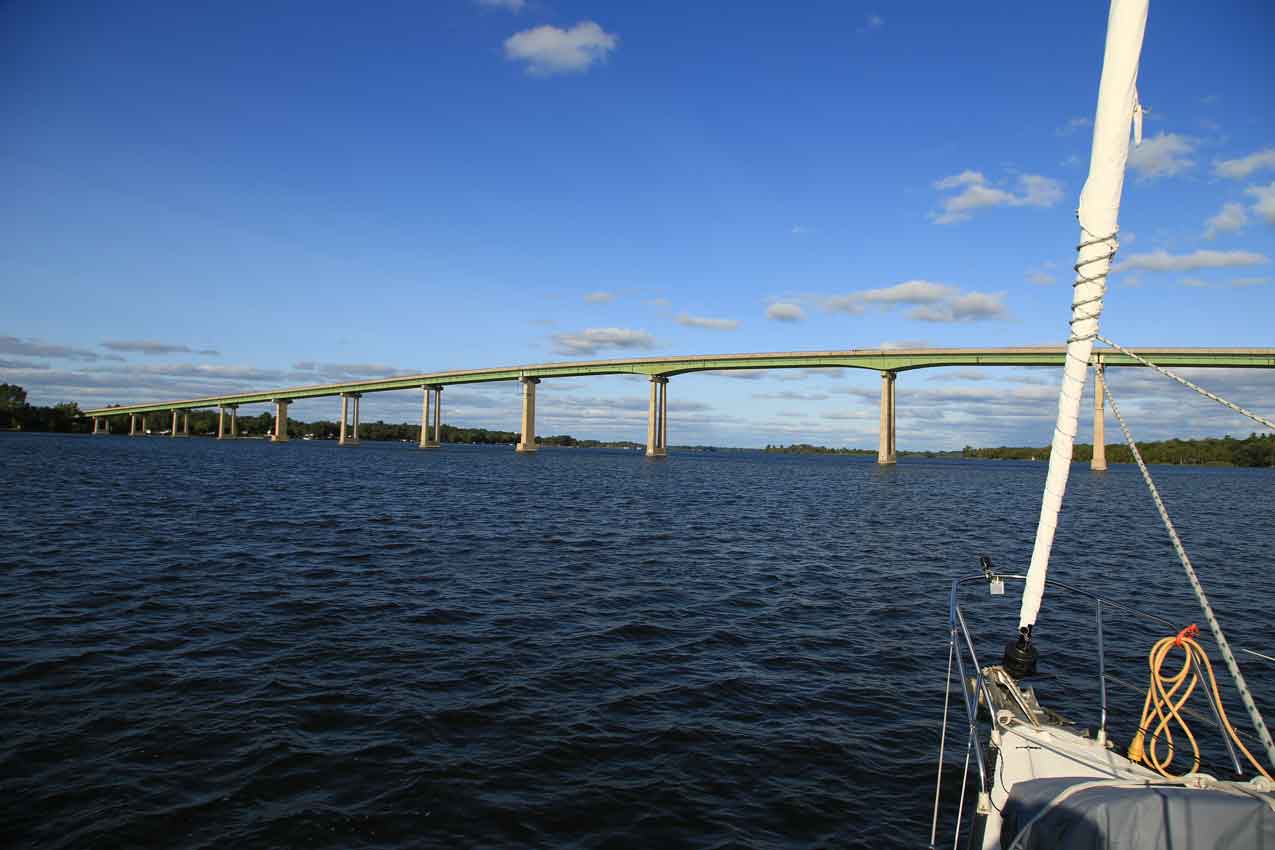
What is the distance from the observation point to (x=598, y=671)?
35.0ft

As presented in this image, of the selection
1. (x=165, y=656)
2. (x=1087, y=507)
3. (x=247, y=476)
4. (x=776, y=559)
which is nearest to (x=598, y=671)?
(x=165, y=656)

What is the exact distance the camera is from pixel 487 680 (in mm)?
10094

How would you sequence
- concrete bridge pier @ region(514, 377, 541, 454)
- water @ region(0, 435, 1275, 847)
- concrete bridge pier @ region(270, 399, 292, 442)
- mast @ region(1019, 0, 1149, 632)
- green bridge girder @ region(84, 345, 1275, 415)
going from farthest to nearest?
concrete bridge pier @ region(270, 399, 292, 442) → concrete bridge pier @ region(514, 377, 541, 454) → green bridge girder @ region(84, 345, 1275, 415) → water @ region(0, 435, 1275, 847) → mast @ region(1019, 0, 1149, 632)

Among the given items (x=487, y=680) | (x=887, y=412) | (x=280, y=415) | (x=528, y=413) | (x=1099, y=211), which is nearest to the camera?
(x=1099, y=211)

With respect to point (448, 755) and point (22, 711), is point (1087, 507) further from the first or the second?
point (22, 711)

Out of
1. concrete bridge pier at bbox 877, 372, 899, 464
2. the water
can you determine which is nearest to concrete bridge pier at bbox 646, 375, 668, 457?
concrete bridge pier at bbox 877, 372, 899, 464

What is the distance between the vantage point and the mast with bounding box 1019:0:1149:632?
5.18m

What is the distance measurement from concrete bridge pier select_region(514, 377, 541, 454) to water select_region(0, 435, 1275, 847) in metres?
105

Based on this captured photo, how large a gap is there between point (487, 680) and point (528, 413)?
397ft

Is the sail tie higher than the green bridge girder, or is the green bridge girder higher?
the green bridge girder

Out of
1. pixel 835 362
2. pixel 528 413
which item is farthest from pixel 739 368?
pixel 528 413

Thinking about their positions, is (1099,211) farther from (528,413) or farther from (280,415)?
(280,415)

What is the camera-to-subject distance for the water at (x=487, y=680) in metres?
6.70

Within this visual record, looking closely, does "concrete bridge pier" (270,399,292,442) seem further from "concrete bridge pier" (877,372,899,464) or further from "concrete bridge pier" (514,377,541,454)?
"concrete bridge pier" (877,372,899,464)
